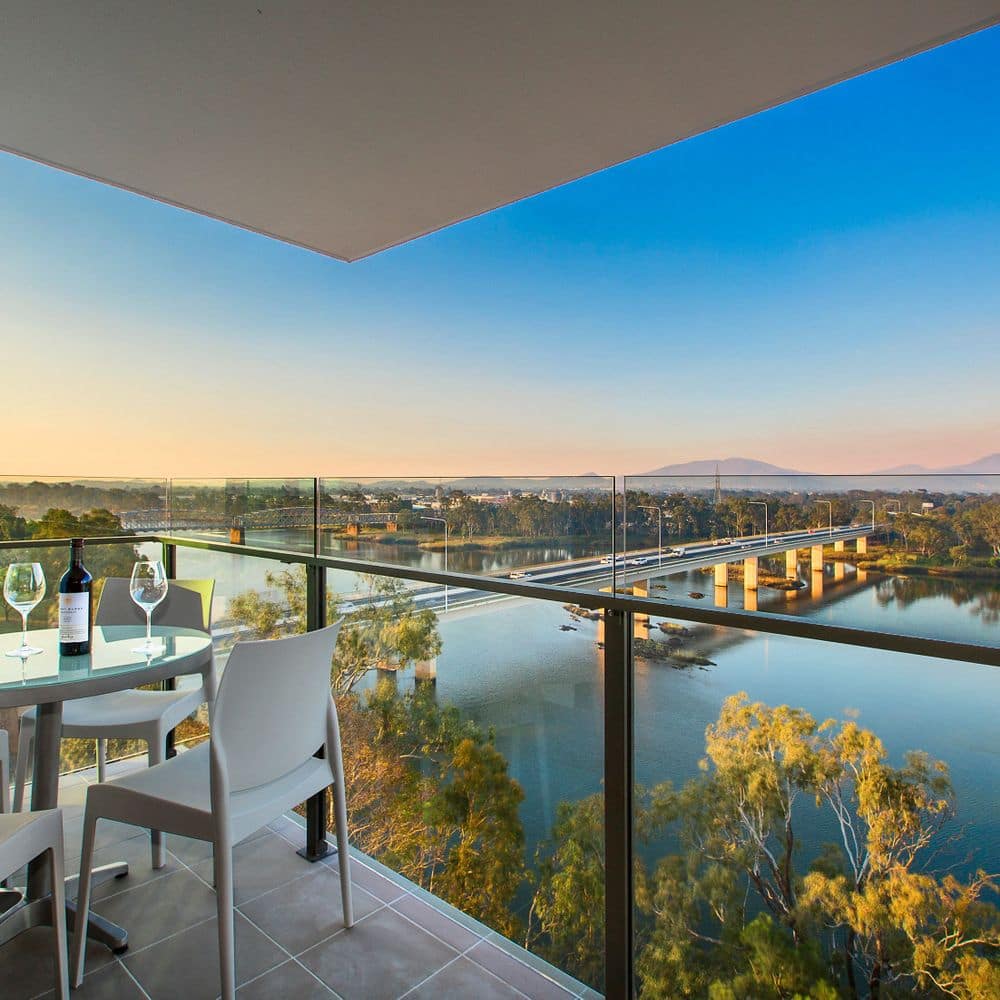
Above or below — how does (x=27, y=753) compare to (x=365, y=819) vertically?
above

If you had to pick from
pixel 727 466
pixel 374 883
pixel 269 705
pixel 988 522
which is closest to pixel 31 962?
pixel 374 883

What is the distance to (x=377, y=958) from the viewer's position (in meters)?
1.72

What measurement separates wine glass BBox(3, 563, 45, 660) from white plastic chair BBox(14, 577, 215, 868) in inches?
14.0

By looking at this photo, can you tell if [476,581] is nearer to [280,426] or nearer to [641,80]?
[641,80]

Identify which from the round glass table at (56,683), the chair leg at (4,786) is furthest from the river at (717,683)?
the chair leg at (4,786)

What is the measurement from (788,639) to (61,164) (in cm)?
258

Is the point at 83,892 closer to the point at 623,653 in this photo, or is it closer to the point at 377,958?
the point at 377,958

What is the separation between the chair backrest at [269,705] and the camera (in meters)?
1.41

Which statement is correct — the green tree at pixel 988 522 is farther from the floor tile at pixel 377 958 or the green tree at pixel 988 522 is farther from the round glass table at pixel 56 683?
the round glass table at pixel 56 683

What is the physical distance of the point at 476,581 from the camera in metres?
1.89

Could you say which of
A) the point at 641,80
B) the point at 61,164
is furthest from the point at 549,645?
the point at 61,164

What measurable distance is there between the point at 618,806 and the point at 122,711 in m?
1.72

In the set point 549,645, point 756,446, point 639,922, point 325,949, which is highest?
point 756,446

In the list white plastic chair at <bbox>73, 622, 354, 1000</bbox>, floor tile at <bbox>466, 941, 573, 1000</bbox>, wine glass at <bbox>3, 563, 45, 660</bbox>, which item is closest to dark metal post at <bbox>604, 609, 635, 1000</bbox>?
floor tile at <bbox>466, 941, 573, 1000</bbox>
